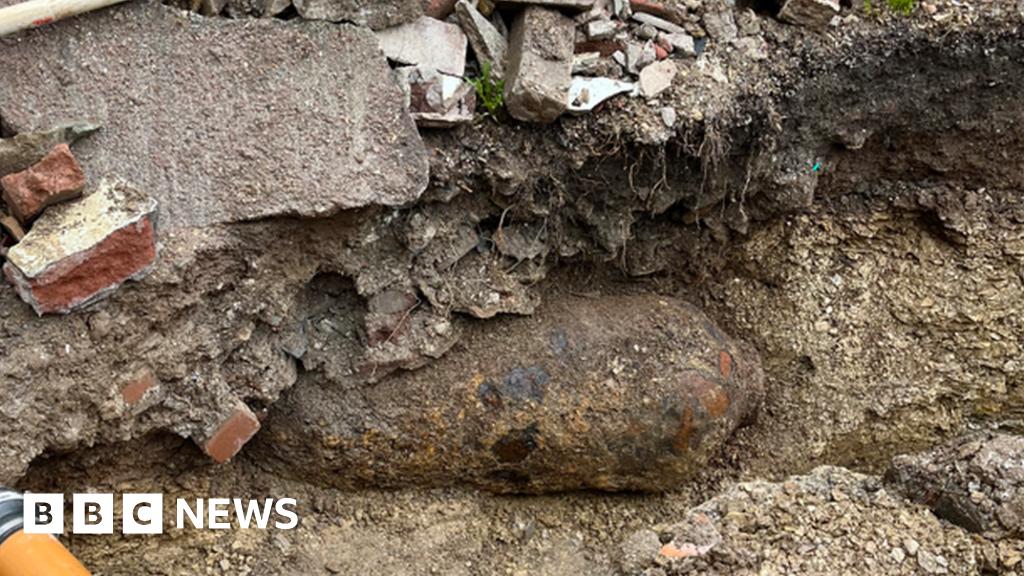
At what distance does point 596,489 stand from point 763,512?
0.78m

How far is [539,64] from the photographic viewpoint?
8.48 feet

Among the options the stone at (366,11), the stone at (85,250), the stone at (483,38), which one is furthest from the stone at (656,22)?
the stone at (85,250)

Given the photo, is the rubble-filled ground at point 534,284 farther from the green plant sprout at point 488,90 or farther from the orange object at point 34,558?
the orange object at point 34,558

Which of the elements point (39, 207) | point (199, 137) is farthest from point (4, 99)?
point (199, 137)

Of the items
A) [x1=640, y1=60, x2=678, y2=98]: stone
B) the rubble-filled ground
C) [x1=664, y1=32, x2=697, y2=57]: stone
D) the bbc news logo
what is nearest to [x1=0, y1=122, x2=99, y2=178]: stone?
the rubble-filled ground

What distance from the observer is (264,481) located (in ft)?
9.61

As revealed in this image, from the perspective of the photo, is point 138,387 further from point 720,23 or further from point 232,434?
point 720,23

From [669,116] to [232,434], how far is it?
170cm

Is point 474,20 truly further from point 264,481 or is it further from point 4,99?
point 264,481

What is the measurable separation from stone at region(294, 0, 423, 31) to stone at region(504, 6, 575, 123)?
0.32 metres

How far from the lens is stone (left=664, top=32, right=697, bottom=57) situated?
283 centimetres

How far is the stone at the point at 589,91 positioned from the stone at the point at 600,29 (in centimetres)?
14


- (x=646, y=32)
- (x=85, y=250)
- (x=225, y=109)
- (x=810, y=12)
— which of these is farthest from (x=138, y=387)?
(x=810, y=12)

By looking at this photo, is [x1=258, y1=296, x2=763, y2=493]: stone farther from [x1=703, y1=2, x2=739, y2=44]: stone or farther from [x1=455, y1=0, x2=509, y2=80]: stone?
[x1=703, y1=2, x2=739, y2=44]: stone
